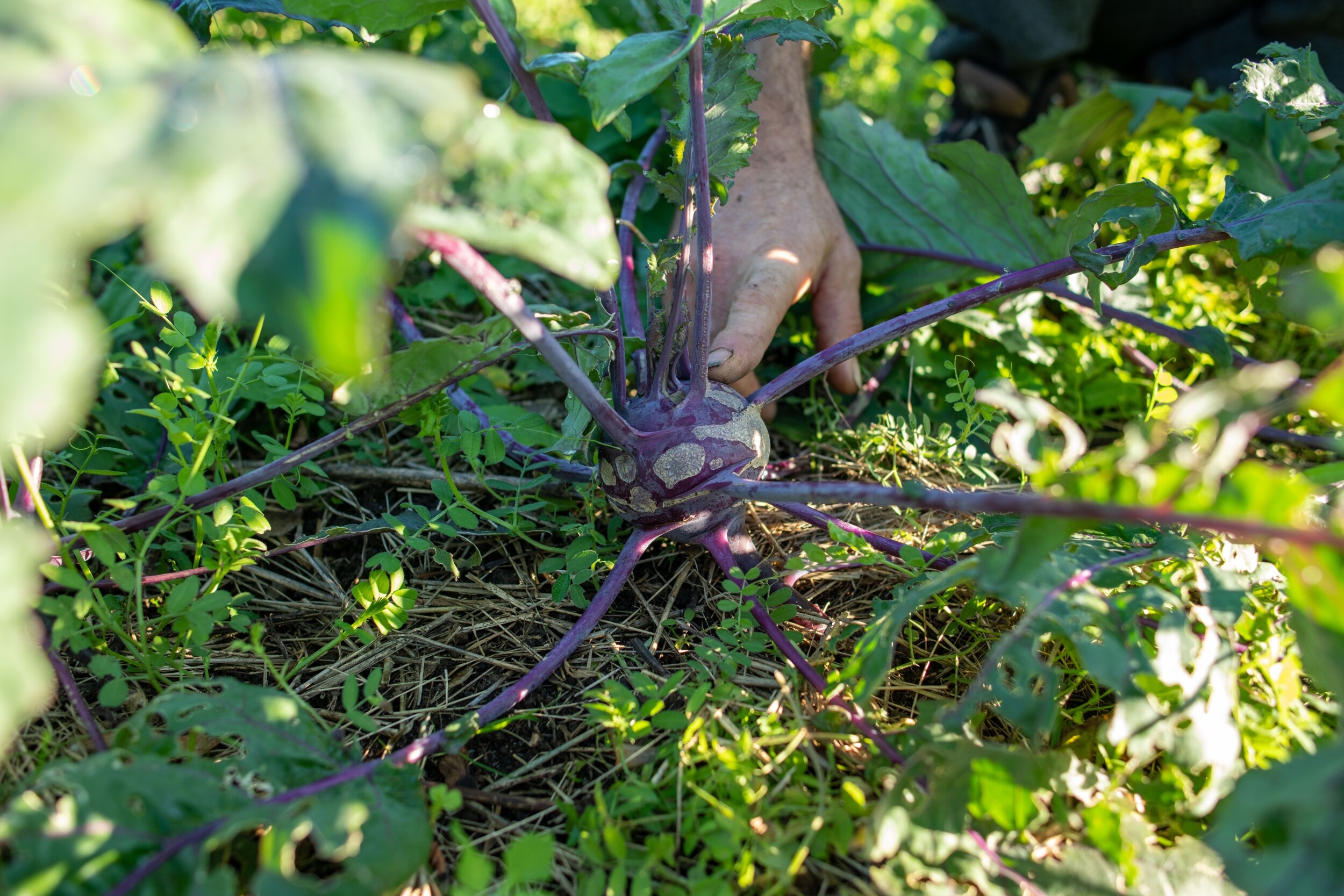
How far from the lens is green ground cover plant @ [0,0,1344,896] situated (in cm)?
79

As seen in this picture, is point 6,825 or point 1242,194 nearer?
point 6,825

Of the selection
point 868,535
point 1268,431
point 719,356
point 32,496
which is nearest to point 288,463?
point 32,496

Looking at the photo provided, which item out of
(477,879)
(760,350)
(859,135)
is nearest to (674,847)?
(477,879)

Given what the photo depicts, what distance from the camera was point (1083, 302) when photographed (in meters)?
2.20

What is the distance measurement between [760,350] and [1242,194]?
0.98m

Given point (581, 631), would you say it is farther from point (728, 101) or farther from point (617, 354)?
point (728, 101)

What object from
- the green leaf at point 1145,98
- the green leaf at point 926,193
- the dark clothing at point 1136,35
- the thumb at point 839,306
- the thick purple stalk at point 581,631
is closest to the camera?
the thick purple stalk at point 581,631

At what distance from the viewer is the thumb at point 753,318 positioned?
1747 millimetres

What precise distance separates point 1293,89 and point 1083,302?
25.5 inches

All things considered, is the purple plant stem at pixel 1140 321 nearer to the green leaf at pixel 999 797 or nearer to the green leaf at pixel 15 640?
the green leaf at pixel 999 797

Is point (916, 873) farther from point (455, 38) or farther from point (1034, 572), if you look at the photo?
point (455, 38)

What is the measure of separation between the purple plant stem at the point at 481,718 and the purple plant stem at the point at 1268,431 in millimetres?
1133

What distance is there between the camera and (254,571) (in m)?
1.70

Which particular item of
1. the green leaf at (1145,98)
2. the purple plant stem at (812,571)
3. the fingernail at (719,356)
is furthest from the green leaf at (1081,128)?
the purple plant stem at (812,571)
